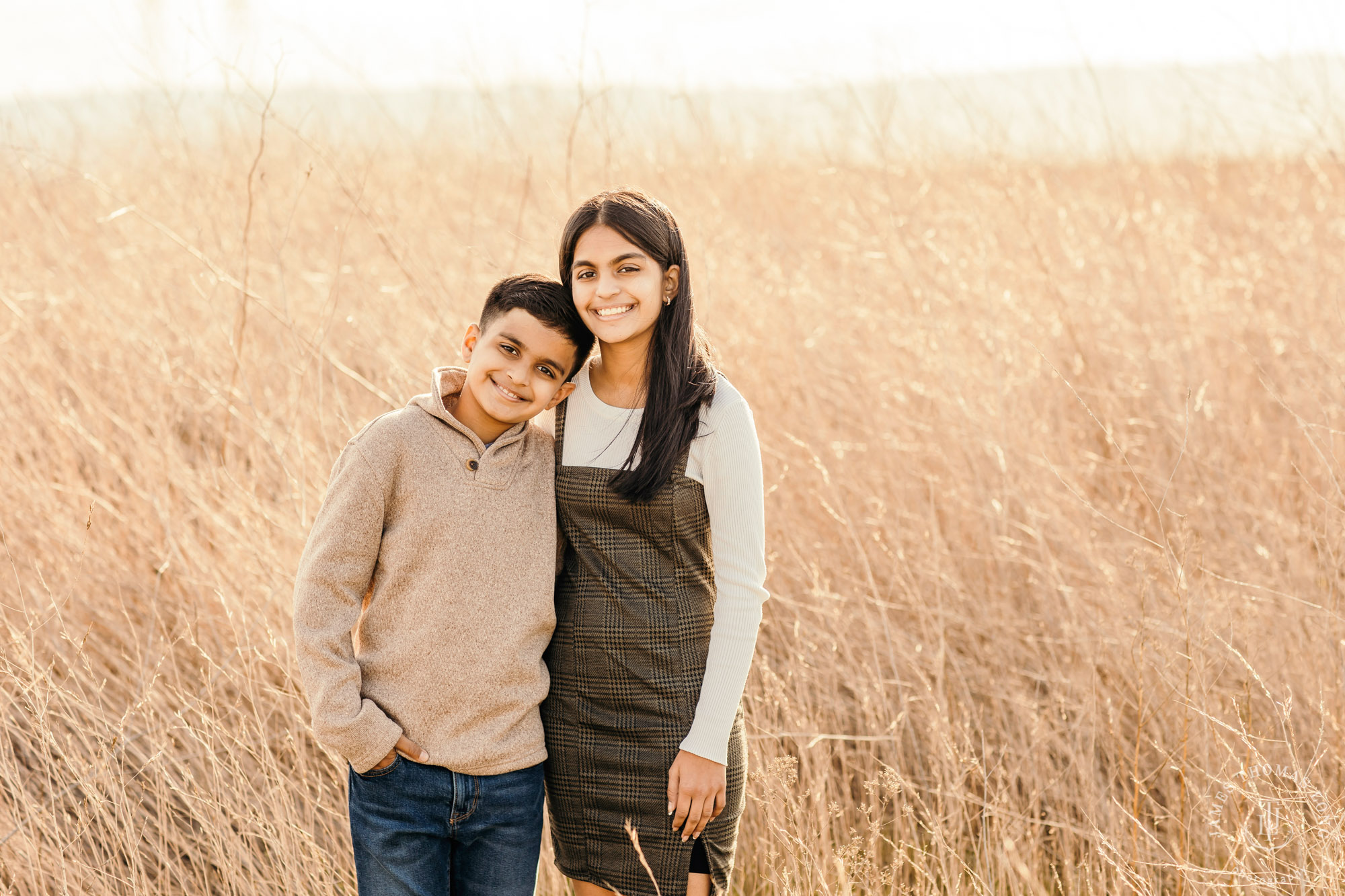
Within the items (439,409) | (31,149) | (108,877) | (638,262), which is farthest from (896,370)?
(31,149)

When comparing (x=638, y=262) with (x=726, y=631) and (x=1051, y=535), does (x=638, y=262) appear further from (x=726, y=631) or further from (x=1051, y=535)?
(x=1051, y=535)

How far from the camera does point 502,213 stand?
191 inches

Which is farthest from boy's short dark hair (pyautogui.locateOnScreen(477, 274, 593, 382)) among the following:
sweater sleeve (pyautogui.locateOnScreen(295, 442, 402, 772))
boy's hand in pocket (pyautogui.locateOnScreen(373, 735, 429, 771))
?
boy's hand in pocket (pyautogui.locateOnScreen(373, 735, 429, 771))

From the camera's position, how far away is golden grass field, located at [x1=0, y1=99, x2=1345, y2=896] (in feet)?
6.66

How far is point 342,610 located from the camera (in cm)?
148

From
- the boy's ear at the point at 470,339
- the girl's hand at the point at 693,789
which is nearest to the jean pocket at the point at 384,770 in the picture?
the girl's hand at the point at 693,789

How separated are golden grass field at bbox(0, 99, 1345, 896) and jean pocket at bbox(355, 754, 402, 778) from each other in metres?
0.58

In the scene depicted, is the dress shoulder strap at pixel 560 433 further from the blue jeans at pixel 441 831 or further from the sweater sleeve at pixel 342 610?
the blue jeans at pixel 441 831

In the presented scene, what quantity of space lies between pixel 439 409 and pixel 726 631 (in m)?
0.62

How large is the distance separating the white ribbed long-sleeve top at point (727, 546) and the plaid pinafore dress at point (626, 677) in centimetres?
4

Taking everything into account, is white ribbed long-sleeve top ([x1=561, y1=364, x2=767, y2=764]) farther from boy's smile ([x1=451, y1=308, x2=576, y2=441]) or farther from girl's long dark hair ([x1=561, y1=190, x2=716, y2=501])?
boy's smile ([x1=451, y1=308, x2=576, y2=441])

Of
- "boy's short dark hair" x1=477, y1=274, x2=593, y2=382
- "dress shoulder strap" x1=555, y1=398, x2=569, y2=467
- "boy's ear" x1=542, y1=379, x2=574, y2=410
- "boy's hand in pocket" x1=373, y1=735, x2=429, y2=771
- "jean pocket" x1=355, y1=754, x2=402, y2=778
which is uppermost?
"boy's short dark hair" x1=477, y1=274, x2=593, y2=382

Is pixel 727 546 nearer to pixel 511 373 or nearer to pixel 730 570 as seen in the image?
pixel 730 570

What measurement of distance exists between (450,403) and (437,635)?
0.43 meters
